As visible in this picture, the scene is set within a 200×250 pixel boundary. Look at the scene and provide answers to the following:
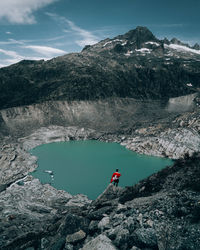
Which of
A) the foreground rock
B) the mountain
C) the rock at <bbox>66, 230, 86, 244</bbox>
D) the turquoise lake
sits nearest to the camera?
the foreground rock

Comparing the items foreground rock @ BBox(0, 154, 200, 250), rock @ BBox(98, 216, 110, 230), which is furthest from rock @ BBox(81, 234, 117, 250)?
rock @ BBox(98, 216, 110, 230)

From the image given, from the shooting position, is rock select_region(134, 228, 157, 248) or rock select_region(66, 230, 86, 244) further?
rock select_region(66, 230, 86, 244)

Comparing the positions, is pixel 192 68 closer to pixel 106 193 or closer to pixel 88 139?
pixel 88 139

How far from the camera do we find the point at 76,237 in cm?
808

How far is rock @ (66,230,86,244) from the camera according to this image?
7934 mm

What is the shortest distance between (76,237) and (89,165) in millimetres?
35622

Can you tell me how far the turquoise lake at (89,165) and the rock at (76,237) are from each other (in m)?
20.0

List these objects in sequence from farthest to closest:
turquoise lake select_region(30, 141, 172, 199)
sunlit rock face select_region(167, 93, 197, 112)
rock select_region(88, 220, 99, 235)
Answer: sunlit rock face select_region(167, 93, 197, 112) < turquoise lake select_region(30, 141, 172, 199) < rock select_region(88, 220, 99, 235)

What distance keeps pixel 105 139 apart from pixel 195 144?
2718 cm

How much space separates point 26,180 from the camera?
33.0 m

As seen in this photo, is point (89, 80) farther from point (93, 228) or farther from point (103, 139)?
point (93, 228)

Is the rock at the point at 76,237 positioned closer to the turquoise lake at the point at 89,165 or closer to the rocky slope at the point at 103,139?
the rocky slope at the point at 103,139

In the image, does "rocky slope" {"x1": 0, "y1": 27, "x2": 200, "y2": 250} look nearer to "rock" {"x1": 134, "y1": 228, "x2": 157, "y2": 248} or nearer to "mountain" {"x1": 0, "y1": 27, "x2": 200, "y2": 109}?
"rock" {"x1": 134, "y1": 228, "x2": 157, "y2": 248}

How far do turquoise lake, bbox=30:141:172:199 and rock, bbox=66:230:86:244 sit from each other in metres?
20.0
